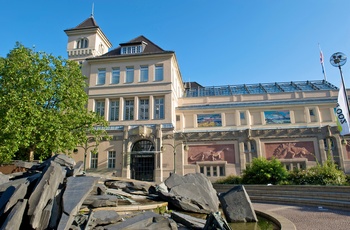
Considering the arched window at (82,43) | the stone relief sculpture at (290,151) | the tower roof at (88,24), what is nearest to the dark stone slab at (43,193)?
the stone relief sculpture at (290,151)

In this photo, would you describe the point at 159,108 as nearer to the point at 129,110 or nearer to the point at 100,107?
the point at 129,110

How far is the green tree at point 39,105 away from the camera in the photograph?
18.4 meters

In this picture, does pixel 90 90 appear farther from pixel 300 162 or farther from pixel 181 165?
pixel 300 162

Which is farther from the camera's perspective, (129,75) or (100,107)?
(129,75)

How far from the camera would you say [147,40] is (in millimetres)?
37719

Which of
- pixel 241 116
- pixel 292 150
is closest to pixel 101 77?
pixel 241 116

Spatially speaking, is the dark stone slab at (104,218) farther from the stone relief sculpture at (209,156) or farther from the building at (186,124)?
the stone relief sculpture at (209,156)

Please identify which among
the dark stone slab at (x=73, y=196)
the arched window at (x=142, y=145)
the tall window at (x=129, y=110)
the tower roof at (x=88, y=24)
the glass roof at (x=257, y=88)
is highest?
the tower roof at (x=88, y=24)

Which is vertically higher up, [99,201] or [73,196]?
[73,196]

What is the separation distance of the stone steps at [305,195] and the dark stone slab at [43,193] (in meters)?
11.8

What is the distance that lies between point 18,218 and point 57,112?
17.9 meters

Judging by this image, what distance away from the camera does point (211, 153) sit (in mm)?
31625

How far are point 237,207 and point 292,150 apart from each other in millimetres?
24863

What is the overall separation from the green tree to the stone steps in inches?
612
